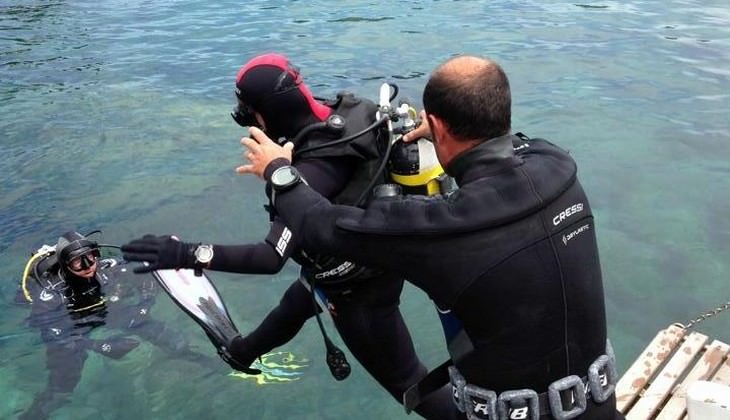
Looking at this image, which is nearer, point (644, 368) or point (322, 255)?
point (322, 255)

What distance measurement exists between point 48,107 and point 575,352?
11229mm

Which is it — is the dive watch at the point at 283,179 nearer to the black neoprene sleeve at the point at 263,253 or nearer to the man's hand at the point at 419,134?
the black neoprene sleeve at the point at 263,253

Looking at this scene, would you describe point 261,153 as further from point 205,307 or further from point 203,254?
point 205,307

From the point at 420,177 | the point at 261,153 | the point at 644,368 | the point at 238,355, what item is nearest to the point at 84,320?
the point at 238,355

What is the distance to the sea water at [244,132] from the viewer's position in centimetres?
570

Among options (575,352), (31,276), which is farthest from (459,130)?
(31,276)

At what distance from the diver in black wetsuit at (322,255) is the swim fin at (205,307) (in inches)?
27.6

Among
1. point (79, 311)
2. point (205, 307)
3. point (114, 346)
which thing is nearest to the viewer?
point (205, 307)

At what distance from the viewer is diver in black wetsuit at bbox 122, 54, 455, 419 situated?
304 cm

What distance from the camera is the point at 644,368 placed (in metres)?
4.60

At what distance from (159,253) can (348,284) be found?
3.75 ft

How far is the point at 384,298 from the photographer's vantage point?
3719 mm

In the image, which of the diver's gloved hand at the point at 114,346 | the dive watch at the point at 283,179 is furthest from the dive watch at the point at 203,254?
the diver's gloved hand at the point at 114,346

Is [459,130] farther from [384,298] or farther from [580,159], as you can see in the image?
[580,159]
